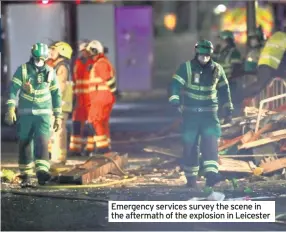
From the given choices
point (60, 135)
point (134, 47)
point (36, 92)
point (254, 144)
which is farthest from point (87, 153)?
point (134, 47)

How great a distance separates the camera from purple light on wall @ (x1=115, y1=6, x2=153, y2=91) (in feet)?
53.7

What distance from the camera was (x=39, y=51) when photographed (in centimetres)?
783

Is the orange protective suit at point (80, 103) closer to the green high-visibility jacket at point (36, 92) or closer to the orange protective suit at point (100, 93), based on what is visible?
the orange protective suit at point (100, 93)

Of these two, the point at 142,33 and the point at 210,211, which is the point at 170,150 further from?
the point at 142,33

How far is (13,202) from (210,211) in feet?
7.00

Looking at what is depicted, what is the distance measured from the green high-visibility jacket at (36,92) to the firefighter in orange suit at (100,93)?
1609mm

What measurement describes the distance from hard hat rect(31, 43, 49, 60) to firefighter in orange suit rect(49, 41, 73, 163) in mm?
848

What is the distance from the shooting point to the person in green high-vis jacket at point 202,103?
300 inches

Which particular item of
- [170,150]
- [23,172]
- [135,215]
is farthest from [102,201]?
[170,150]

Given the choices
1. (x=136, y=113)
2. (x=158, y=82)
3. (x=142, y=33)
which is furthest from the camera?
(x=158, y=82)

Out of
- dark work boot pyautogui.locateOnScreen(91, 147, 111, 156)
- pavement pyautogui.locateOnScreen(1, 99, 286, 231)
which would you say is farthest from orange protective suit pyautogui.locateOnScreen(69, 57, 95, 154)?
pavement pyautogui.locateOnScreen(1, 99, 286, 231)

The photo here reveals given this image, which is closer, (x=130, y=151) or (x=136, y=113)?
(x=130, y=151)

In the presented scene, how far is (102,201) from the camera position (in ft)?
25.1

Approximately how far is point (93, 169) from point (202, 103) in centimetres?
164
